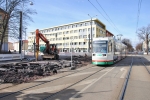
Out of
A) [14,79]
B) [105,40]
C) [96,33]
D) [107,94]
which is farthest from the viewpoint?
[96,33]

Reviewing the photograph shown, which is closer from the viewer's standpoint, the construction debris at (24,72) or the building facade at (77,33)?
the construction debris at (24,72)

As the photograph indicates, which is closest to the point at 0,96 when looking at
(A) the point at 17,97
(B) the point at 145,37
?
(A) the point at 17,97

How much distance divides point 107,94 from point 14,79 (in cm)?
565

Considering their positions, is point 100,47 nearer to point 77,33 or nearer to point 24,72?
point 24,72

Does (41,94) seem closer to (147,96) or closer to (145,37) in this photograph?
(147,96)

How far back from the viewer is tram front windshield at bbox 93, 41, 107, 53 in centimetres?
1747

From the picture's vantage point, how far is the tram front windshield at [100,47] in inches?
688

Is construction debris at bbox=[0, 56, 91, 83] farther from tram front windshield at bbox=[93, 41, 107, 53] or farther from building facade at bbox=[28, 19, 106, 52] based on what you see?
building facade at bbox=[28, 19, 106, 52]

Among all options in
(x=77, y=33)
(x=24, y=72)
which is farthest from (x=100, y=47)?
(x=77, y=33)

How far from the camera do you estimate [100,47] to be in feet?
58.1

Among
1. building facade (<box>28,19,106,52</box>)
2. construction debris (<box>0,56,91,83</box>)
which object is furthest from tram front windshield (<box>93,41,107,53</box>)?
building facade (<box>28,19,106,52</box>)

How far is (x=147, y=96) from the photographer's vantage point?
6539mm

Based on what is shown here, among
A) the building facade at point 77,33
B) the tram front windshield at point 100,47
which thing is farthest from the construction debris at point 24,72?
the building facade at point 77,33

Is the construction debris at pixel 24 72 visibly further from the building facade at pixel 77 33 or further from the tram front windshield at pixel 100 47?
the building facade at pixel 77 33
